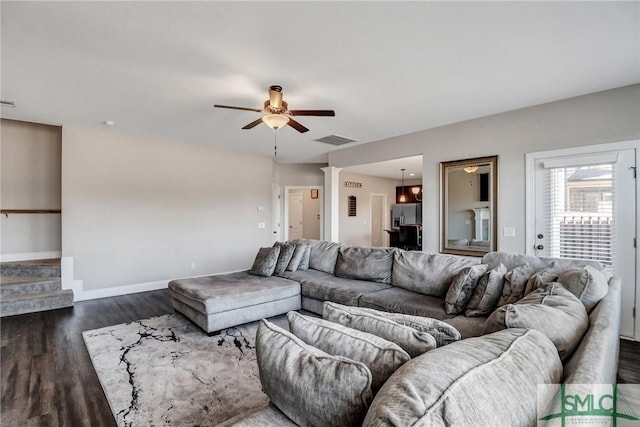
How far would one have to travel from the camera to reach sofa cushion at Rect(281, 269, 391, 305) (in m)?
3.33

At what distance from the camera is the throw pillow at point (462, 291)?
8.42 ft

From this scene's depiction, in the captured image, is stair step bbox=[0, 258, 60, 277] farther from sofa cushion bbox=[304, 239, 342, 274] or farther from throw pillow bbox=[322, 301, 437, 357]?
throw pillow bbox=[322, 301, 437, 357]

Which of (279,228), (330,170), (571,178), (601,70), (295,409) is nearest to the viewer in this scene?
(295,409)

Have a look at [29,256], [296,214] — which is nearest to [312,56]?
[29,256]

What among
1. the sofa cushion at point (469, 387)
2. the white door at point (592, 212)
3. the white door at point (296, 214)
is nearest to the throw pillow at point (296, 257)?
the white door at point (592, 212)

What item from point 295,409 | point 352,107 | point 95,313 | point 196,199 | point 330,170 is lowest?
point 95,313

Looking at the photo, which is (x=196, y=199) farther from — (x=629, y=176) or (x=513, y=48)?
(x=629, y=176)

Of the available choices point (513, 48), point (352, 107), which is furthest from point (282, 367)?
point (352, 107)

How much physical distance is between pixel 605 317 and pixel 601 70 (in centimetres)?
274

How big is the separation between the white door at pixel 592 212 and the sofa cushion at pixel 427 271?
129 centimetres

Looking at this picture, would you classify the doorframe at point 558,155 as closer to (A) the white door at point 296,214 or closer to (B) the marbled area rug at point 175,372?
(B) the marbled area rug at point 175,372

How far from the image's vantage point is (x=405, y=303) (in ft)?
9.49

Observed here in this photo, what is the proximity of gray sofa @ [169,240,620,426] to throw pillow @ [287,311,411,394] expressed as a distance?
0.15 meters

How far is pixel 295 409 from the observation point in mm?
987
